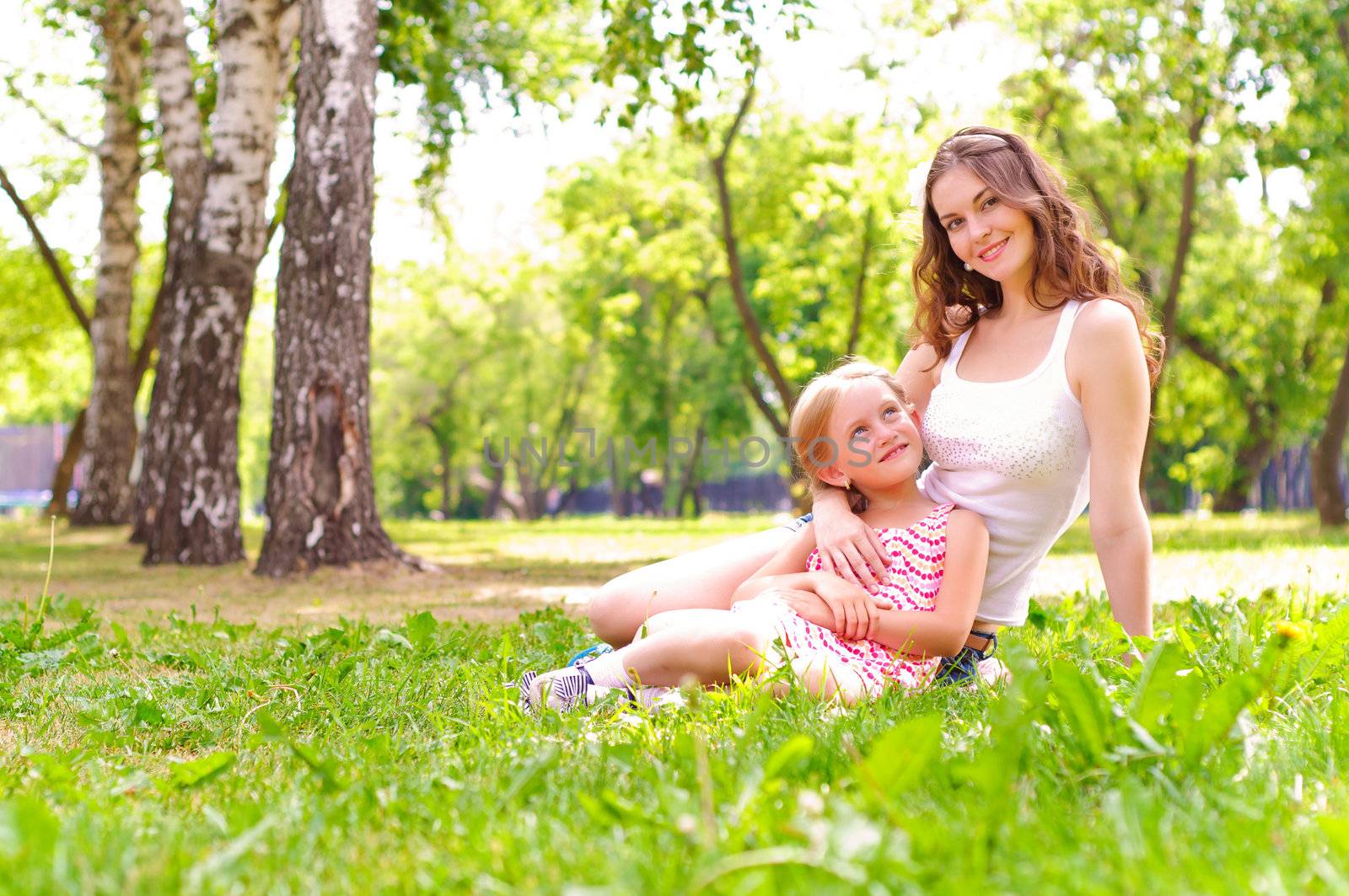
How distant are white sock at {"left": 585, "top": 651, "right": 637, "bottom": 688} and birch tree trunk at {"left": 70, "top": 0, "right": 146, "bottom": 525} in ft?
44.9

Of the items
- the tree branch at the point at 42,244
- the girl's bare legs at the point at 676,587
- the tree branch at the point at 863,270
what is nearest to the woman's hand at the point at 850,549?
the girl's bare legs at the point at 676,587

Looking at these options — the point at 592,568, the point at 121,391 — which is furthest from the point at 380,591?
the point at 121,391

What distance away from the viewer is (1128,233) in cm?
2489

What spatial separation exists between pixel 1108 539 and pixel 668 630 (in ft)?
4.03

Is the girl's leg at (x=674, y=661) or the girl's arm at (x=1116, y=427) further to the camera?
the girl's arm at (x=1116, y=427)

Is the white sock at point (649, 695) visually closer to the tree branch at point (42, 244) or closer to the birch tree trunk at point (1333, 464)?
the birch tree trunk at point (1333, 464)

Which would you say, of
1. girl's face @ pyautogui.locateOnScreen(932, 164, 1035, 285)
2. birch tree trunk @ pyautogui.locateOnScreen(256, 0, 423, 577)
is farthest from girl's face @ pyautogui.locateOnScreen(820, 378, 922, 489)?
birch tree trunk @ pyautogui.locateOnScreen(256, 0, 423, 577)

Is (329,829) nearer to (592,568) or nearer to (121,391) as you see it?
(592,568)

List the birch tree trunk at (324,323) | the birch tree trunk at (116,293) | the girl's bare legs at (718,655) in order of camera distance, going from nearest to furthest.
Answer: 1. the girl's bare legs at (718,655)
2. the birch tree trunk at (324,323)
3. the birch tree trunk at (116,293)

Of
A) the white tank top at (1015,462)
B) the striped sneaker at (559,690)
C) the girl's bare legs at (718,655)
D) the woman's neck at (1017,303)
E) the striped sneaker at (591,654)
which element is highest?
the woman's neck at (1017,303)

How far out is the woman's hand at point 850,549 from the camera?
10.4 ft

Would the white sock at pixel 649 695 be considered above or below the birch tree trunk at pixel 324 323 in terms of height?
below

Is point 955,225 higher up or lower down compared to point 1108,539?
higher up

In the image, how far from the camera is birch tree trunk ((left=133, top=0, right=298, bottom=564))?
29.4 ft
